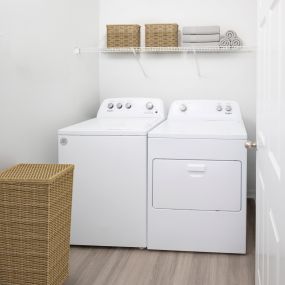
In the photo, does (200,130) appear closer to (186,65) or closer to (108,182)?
(108,182)

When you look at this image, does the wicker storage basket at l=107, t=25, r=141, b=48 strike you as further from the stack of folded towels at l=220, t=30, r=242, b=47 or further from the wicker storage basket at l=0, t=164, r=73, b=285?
the wicker storage basket at l=0, t=164, r=73, b=285

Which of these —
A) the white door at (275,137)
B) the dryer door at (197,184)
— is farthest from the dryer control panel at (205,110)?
the white door at (275,137)

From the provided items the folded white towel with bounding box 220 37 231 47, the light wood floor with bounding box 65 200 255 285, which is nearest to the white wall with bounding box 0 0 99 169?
the light wood floor with bounding box 65 200 255 285

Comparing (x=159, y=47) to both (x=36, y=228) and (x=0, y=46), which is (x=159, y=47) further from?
(x=36, y=228)

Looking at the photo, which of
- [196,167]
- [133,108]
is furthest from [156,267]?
[133,108]

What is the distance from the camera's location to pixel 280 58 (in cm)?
122

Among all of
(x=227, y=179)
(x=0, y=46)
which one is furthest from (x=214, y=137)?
(x=0, y=46)

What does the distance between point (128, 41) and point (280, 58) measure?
111 inches

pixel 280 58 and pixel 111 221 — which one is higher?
pixel 280 58

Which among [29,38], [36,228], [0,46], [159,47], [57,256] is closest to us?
[36,228]

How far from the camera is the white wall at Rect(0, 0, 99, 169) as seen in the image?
8.88 feet

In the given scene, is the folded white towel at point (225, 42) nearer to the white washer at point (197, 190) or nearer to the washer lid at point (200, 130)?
the washer lid at point (200, 130)

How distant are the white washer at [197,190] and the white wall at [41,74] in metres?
0.71

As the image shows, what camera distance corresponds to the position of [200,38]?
12.6 feet
